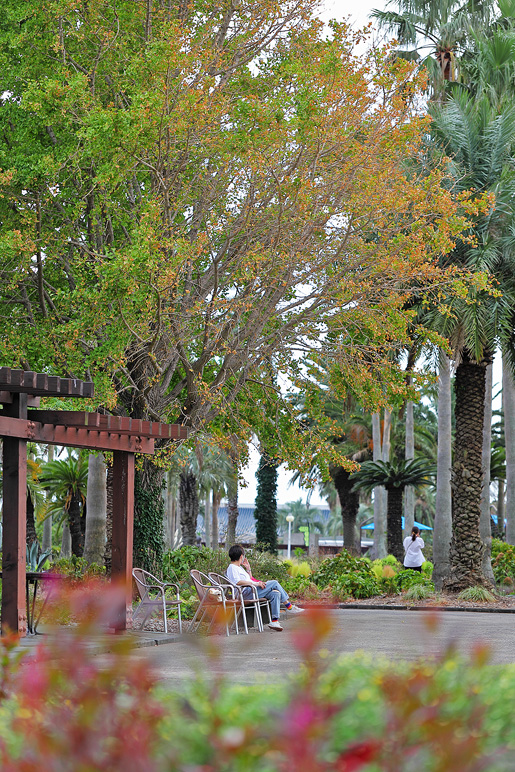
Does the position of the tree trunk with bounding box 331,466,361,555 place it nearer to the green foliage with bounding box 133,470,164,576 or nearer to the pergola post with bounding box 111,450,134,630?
the green foliage with bounding box 133,470,164,576

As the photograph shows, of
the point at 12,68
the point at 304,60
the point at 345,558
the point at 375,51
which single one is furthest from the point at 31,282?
the point at 345,558

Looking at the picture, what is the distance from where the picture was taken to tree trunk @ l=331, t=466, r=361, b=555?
43688 mm

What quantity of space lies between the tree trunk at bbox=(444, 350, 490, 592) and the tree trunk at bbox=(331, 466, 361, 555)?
21.6 m

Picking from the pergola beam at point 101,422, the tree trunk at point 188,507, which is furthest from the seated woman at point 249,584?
the tree trunk at point 188,507

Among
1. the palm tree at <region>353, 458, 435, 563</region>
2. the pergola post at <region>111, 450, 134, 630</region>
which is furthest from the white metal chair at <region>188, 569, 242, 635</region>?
the palm tree at <region>353, 458, 435, 563</region>

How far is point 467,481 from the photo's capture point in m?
20.9

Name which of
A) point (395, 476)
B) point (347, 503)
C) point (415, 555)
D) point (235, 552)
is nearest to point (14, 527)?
point (235, 552)

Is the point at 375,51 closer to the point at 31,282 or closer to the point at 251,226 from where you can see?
the point at 251,226

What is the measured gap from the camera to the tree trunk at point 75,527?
33500 millimetres

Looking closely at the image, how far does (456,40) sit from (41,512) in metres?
28.0

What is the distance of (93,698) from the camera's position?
2.58 meters

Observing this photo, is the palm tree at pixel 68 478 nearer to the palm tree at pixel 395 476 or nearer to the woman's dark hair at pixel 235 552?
the palm tree at pixel 395 476

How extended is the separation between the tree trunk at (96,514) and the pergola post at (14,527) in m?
10.7

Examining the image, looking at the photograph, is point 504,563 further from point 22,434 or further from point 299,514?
point 299,514
